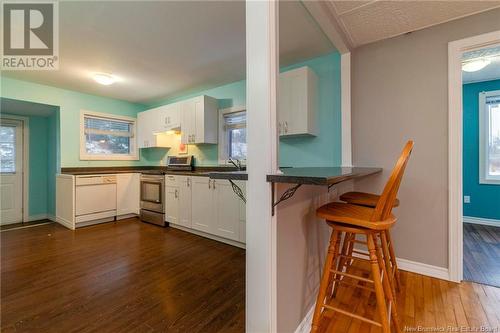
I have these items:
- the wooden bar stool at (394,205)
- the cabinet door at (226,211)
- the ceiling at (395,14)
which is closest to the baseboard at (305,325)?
the wooden bar stool at (394,205)

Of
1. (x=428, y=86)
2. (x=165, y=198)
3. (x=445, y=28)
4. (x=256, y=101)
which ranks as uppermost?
(x=445, y=28)

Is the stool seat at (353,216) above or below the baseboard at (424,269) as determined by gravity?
above

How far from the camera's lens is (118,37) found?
2305mm

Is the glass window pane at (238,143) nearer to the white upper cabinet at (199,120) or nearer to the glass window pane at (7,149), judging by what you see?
the white upper cabinet at (199,120)

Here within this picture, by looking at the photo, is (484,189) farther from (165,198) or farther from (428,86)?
(165,198)

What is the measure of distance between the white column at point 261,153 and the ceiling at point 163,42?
0.95 meters

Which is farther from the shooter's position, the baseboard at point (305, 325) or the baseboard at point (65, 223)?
the baseboard at point (65, 223)

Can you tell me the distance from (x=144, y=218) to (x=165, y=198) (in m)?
0.73

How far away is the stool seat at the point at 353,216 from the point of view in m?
1.14

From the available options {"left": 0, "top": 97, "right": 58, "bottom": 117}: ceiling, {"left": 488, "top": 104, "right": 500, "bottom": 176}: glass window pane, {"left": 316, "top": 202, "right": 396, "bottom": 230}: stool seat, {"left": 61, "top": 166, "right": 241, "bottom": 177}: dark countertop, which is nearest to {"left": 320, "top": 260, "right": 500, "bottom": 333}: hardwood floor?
{"left": 316, "top": 202, "right": 396, "bottom": 230}: stool seat

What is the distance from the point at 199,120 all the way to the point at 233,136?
1.96 feet

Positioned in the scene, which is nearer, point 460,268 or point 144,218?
point 460,268

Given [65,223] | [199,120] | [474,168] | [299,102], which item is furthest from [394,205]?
[65,223]

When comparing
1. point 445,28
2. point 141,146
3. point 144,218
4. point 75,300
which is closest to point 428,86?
point 445,28
